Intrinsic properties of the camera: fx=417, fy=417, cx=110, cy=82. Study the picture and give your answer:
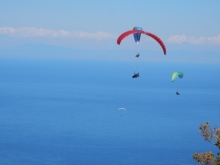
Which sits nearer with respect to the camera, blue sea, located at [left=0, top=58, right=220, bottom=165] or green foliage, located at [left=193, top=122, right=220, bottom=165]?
green foliage, located at [left=193, top=122, right=220, bottom=165]

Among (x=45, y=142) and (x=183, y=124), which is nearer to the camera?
(x=45, y=142)

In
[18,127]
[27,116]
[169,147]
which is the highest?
[27,116]

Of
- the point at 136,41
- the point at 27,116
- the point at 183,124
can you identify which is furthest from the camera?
the point at 27,116

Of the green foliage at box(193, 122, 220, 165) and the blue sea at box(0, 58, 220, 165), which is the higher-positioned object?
the blue sea at box(0, 58, 220, 165)

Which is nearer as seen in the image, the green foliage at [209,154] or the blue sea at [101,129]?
the green foliage at [209,154]

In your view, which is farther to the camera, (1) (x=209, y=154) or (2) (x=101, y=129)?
(2) (x=101, y=129)

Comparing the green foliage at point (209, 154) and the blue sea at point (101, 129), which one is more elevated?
the blue sea at point (101, 129)

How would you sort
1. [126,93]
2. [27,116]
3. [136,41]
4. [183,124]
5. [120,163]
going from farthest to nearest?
[126,93], [27,116], [183,124], [120,163], [136,41]

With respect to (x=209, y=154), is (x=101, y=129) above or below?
above

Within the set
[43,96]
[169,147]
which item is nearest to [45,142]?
[169,147]

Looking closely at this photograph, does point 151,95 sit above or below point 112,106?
above

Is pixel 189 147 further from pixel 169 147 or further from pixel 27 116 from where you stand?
pixel 27 116
